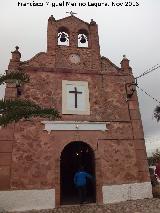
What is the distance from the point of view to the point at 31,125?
12375mm

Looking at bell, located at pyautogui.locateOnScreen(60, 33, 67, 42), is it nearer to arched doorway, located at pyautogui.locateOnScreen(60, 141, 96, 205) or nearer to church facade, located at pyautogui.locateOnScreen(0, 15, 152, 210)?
church facade, located at pyautogui.locateOnScreen(0, 15, 152, 210)

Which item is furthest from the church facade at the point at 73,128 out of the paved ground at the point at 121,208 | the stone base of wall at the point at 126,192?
the paved ground at the point at 121,208

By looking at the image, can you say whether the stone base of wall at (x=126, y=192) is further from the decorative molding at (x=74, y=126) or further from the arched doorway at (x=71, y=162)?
the arched doorway at (x=71, y=162)

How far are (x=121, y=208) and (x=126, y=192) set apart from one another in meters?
1.90

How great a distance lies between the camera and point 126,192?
12.1 metres

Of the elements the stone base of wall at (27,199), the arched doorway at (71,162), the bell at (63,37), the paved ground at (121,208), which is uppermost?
the bell at (63,37)

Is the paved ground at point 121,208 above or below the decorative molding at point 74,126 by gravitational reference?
below

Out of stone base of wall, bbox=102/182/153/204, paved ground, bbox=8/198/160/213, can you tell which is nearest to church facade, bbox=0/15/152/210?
stone base of wall, bbox=102/182/153/204

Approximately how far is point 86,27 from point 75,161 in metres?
8.83

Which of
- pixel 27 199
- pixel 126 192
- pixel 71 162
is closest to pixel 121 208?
pixel 126 192

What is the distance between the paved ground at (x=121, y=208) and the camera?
9.80 metres

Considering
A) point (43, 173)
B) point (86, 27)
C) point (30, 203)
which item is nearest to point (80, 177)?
point (43, 173)

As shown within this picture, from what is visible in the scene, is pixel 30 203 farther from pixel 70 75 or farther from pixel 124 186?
pixel 70 75

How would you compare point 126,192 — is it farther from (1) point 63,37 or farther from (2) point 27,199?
(1) point 63,37
